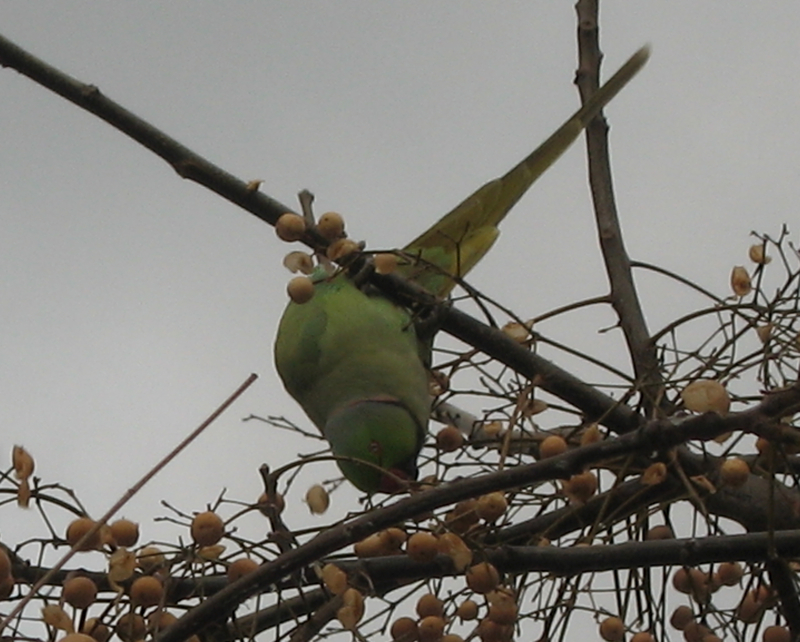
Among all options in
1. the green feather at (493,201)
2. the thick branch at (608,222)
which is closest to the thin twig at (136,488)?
the thick branch at (608,222)

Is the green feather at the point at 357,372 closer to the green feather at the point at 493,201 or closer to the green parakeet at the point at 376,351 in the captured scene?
the green parakeet at the point at 376,351

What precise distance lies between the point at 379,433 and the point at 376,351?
129 mm

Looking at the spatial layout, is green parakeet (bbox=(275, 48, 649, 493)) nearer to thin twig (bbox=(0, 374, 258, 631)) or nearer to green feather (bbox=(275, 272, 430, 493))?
green feather (bbox=(275, 272, 430, 493))

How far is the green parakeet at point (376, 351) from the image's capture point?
1.44 m

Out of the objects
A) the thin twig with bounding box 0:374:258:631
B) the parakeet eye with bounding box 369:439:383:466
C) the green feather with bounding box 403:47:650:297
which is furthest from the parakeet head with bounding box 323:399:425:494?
the thin twig with bounding box 0:374:258:631

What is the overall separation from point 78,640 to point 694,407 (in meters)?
0.45

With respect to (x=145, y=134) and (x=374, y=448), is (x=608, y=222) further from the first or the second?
(x=145, y=134)

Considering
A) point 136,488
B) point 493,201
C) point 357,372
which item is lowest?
point 136,488

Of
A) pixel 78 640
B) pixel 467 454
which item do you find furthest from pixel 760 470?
pixel 78 640

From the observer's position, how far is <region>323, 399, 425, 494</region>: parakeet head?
1.43 meters

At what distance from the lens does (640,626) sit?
3.85 feet

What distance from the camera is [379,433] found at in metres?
1.43

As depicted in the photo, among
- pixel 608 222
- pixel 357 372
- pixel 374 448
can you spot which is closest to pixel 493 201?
pixel 608 222

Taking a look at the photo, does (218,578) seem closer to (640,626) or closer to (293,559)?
(293,559)
